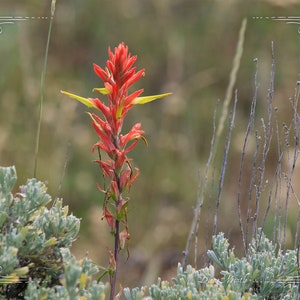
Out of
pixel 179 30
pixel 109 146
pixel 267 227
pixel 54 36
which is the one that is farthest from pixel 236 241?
pixel 109 146

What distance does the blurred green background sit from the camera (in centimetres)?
560

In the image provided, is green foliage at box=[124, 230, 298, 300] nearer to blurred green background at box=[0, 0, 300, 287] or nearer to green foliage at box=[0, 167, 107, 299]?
green foliage at box=[0, 167, 107, 299]

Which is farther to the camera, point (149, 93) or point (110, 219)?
point (149, 93)

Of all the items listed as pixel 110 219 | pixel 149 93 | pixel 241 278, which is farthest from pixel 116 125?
pixel 149 93

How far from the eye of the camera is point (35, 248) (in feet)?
7.14

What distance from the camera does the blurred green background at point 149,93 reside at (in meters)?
5.60

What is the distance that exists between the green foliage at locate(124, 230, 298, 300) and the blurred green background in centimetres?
254

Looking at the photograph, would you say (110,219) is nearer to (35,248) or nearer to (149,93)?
(35,248)

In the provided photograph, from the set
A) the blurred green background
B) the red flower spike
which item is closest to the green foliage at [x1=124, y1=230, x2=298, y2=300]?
the red flower spike

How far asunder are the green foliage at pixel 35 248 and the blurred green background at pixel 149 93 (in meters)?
2.73

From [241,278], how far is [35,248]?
63 centimetres

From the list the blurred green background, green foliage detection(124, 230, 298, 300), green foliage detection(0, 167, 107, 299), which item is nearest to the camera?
green foliage detection(0, 167, 107, 299)

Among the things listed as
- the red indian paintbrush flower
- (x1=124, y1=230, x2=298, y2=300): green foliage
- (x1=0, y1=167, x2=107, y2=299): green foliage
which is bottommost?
(x1=124, y1=230, x2=298, y2=300): green foliage

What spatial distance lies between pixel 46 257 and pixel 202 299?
1.52 ft
